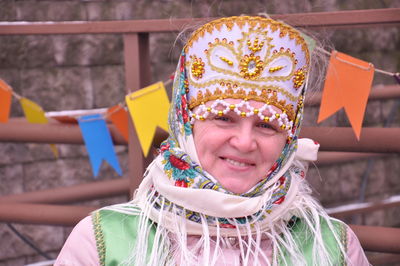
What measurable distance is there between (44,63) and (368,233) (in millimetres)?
2212

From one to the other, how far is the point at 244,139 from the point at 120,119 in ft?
2.71

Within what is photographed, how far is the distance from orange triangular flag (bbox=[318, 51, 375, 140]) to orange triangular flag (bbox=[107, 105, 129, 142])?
2.38 feet

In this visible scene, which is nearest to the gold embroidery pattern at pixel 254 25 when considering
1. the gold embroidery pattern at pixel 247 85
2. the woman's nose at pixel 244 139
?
the gold embroidery pattern at pixel 247 85

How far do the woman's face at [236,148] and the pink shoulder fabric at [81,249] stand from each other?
0.36 metres

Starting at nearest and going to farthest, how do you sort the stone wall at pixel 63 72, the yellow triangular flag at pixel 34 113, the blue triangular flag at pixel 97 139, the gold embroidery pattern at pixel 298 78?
the gold embroidery pattern at pixel 298 78 → the blue triangular flag at pixel 97 139 → the yellow triangular flag at pixel 34 113 → the stone wall at pixel 63 72

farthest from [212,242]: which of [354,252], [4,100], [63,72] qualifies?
[63,72]

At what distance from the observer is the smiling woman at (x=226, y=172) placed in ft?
5.12


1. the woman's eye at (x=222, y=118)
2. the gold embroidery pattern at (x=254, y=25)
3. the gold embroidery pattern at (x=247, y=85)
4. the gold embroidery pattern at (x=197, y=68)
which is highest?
the gold embroidery pattern at (x=254, y=25)

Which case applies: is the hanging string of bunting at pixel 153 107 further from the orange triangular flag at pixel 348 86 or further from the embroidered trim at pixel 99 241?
the embroidered trim at pixel 99 241

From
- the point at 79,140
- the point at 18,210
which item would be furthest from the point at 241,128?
the point at 18,210

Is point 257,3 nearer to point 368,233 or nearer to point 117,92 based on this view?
point 117,92

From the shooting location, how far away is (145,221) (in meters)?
1.64

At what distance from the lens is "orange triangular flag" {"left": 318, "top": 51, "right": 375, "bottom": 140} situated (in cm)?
187

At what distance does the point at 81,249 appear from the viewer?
162cm
